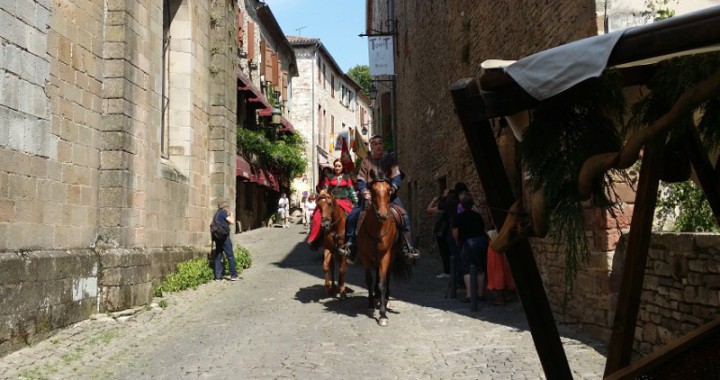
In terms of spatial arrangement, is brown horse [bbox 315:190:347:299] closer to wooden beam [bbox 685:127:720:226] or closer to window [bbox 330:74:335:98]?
wooden beam [bbox 685:127:720:226]

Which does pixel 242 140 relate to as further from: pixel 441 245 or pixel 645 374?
pixel 645 374

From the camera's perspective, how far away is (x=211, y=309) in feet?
30.5

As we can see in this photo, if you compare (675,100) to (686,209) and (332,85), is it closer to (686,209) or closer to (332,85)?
(686,209)

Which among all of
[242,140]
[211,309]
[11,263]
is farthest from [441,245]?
[242,140]

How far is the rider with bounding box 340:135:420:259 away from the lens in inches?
329

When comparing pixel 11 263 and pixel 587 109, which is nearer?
pixel 587 109

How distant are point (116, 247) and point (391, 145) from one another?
1866 centimetres

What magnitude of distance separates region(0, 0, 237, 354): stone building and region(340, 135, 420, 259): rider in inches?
120

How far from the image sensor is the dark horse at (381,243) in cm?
797

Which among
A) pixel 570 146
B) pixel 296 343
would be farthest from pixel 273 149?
pixel 570 146

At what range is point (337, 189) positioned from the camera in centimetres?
1029

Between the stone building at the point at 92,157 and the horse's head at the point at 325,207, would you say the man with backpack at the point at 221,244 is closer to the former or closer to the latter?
the stone building at the point at 92,157

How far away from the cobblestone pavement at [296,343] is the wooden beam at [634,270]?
2.89 meters

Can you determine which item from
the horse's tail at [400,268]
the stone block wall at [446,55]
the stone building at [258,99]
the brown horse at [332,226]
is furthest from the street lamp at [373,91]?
the horse's tail at [400,268]
